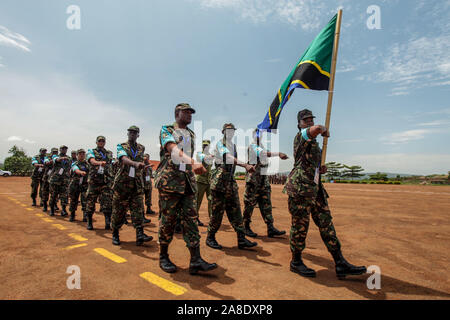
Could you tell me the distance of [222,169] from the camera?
444 centimetres

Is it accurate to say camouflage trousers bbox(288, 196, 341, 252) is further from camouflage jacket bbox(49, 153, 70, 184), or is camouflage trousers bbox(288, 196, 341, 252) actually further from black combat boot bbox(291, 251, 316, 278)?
camouflage jacket bbox(49, 153, 70, 184)

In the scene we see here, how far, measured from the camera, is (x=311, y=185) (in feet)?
10.5

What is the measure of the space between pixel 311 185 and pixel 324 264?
Result: 58.2 inches

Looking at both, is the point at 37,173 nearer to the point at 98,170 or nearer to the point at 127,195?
the point at 98,170

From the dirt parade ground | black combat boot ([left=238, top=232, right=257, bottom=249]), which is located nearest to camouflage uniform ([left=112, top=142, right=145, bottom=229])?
the dirt parade ground

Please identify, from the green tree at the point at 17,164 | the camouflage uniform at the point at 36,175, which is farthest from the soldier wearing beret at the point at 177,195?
the green tree at the point at 17,164

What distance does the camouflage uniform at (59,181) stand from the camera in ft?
26.2

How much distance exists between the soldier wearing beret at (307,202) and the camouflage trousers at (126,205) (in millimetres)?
3081

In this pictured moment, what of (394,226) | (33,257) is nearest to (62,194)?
(33,257)

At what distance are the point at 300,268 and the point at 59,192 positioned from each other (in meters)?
8.58

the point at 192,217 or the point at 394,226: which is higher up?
the point at 192,217

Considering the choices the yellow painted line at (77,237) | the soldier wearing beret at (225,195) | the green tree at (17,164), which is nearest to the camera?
the soldier wearing beret at (225,195)

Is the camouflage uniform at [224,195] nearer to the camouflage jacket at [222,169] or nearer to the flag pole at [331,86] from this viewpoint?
the camouflage jacket at [222,169]

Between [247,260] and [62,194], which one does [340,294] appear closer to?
[247,260]
